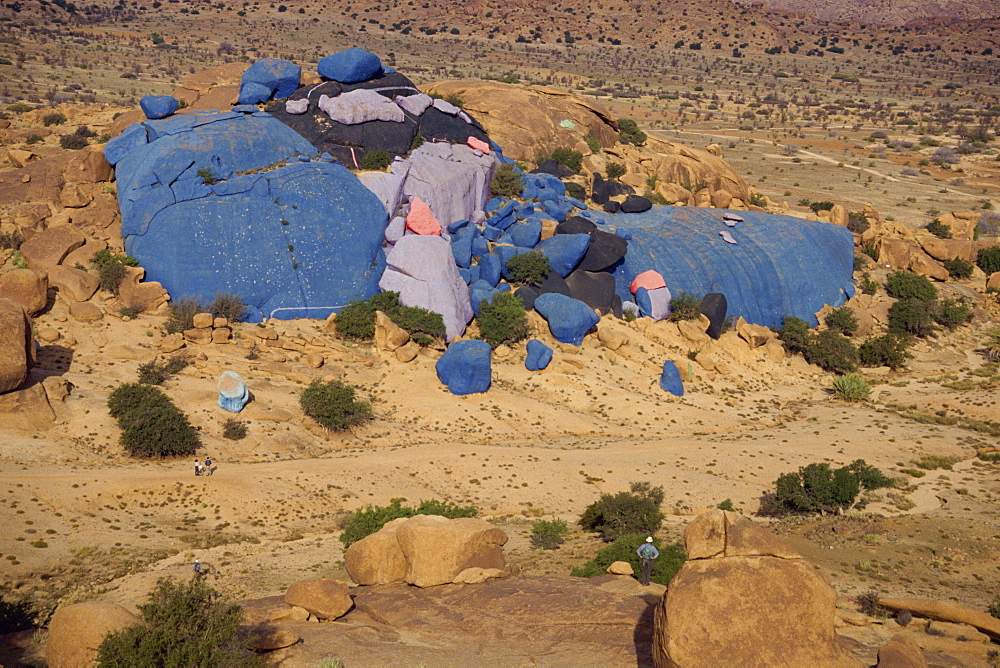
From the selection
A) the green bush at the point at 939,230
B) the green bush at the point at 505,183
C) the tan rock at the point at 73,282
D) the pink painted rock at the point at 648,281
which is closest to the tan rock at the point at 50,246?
the tan rock at the point at 73,282

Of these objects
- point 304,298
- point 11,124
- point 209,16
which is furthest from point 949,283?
point 209,16

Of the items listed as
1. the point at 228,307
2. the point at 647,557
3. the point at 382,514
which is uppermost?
the point at 228,307

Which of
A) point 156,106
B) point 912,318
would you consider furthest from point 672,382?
point 156,106

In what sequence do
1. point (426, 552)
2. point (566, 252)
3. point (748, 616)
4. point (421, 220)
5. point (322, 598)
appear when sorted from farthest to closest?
1. point (566, 252)
2. point (421, 220)
3. point (426, 552)
4. point (322, 598)
5. point (748, 616)

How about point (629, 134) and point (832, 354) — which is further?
point (629, 134)

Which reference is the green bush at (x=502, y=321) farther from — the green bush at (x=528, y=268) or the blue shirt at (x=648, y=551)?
the blue shirt at (x=648, y=551)

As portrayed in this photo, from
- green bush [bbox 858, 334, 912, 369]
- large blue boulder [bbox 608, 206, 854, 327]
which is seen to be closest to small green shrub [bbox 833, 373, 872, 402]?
green bush [bbox 858, 334, 912, 369]

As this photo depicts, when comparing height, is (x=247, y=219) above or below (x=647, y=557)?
above

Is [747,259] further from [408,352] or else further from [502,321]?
[408,352]
